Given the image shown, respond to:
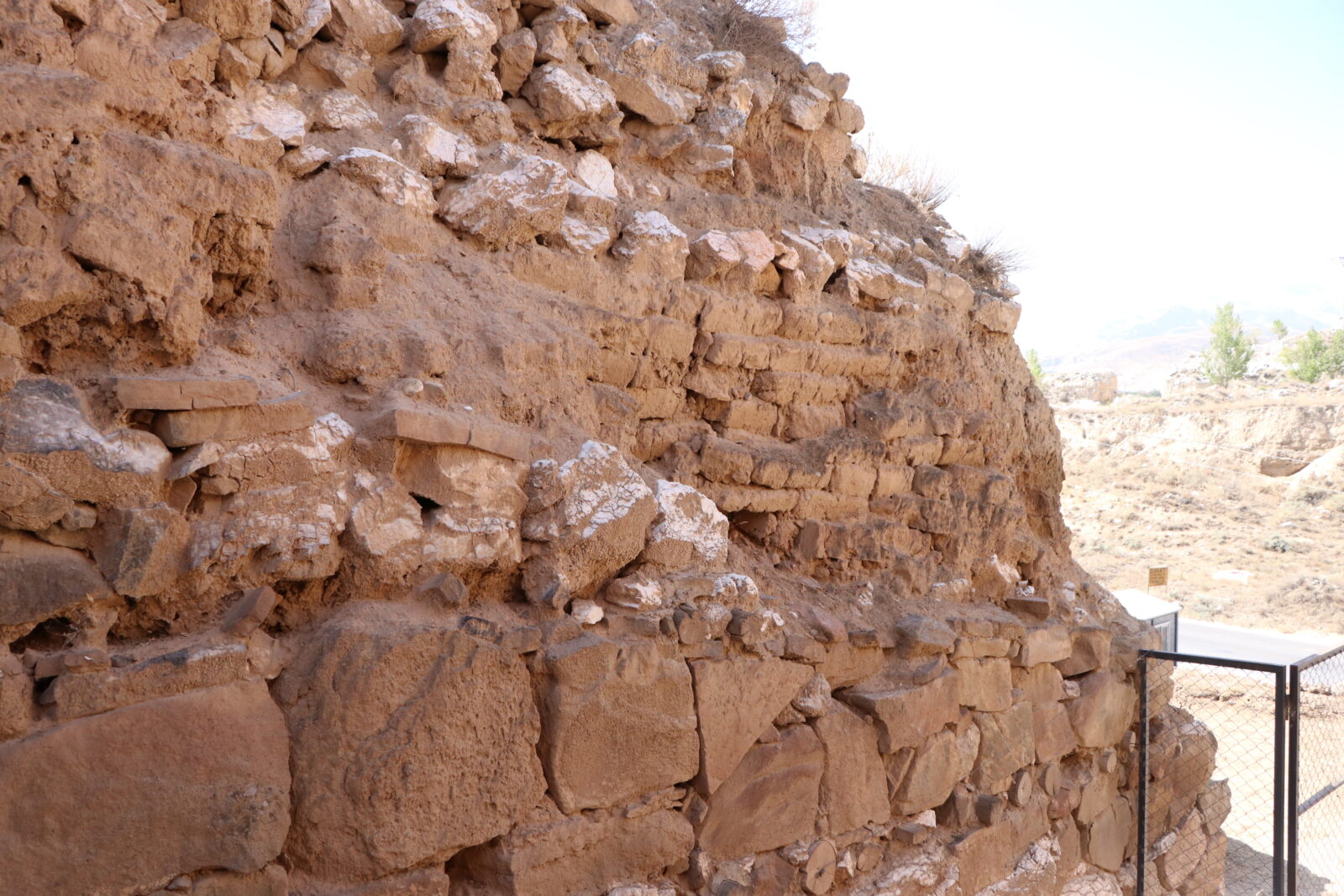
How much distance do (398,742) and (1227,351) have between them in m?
42.6

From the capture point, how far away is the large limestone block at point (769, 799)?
10.1 ft

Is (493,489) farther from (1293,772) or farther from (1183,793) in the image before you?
(1183,793)

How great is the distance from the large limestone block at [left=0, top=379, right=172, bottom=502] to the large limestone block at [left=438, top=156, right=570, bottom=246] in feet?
4.30

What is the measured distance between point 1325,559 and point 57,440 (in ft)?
67.0

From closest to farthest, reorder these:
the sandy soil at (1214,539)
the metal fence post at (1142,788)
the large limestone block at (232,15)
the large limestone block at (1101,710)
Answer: the large limestone block at (232,15) < the large limestone block at (1101,710) < the metal fence post at (1142,788) < the sandy soil at (1214,539)

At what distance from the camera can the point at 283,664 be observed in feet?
7.57

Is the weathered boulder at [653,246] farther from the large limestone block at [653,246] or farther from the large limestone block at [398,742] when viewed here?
the large limestone block at [398,742]

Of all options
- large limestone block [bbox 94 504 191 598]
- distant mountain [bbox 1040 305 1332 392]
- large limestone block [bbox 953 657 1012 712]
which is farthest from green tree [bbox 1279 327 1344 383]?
large limestone block [bbox 94 504 191 598]

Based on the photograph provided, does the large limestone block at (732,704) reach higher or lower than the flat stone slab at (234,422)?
lower

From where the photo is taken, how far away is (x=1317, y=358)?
35250mm

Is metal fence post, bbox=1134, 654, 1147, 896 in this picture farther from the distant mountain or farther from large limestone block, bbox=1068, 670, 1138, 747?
the distant mountain

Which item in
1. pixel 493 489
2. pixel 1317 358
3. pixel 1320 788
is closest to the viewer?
pixel 493 489

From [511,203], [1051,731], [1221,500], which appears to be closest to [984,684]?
[1051,731]

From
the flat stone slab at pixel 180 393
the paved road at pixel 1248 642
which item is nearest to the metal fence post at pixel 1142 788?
the flat stone slab at pixel 180 393
